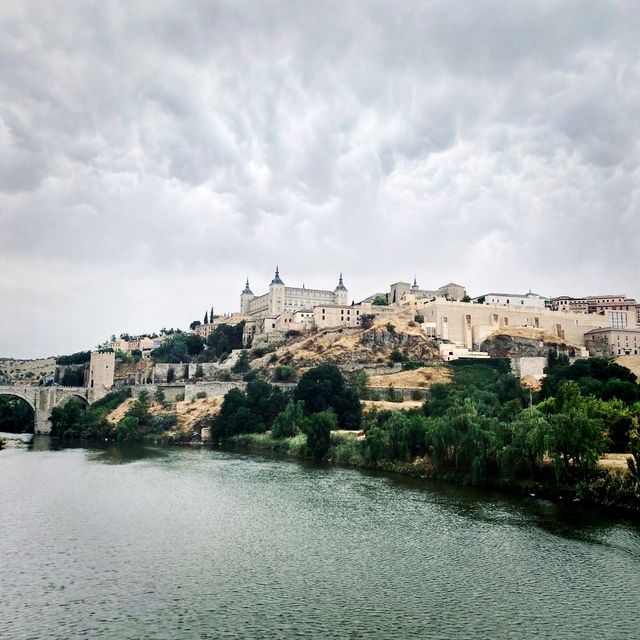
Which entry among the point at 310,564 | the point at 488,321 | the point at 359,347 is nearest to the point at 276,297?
the point at 359,347

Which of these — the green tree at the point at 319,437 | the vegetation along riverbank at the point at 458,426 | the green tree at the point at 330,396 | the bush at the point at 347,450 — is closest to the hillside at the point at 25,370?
the vegetation along riverbank at the point at 458,426

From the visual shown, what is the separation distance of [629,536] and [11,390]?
216 ft

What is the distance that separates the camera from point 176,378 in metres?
83.6

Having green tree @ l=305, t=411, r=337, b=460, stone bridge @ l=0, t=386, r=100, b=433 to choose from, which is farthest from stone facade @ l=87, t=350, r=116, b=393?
green tree @ l=305, t=411, r=337, b=460

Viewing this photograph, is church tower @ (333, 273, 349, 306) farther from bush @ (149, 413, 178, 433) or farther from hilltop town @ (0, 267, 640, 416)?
bush @ (149, 413, 178, 433)

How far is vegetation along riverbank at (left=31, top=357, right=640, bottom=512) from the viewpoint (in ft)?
94.1

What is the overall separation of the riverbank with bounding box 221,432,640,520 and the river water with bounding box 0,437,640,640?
1161 mm

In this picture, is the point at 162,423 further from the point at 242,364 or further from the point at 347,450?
the point at 347,450

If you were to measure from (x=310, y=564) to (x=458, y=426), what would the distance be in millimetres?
17090

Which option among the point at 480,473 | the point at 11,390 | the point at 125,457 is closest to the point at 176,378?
the point at 11,390

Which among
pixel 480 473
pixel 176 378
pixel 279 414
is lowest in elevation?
pixel 480 473

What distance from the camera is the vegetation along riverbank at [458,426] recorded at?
94.1 feet

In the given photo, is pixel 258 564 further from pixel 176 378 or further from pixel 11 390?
pixel 176 378

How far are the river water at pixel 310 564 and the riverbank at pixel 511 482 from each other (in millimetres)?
1161
